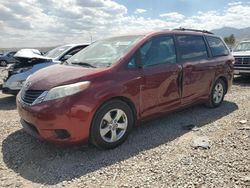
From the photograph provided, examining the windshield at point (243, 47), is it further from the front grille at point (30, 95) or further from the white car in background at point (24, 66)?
the front grille at point (30, 95)

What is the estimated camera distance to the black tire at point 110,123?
4.05m

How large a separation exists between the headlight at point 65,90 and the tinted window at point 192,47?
2276mm

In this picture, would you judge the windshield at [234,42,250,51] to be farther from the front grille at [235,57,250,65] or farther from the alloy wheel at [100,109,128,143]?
the alloy wheel at [100,109,128,143]

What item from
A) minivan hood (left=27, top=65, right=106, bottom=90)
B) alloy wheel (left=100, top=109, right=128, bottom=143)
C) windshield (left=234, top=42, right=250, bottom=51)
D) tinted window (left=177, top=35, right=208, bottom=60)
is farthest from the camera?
windshield (left=234, top=42, right=250, bottom=51)

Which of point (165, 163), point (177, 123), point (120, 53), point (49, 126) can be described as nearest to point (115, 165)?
point (165, 163)

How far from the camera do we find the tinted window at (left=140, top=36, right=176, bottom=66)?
475cm

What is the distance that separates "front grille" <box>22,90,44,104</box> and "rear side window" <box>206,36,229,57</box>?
3971 millimetres

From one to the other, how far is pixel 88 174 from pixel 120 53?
6.40 feet

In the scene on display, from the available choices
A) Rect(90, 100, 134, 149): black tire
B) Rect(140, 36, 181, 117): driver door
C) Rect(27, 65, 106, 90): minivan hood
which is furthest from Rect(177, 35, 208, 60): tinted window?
Rect(27, 65, 106, 90): minivan hood

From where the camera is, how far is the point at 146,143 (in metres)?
4.59

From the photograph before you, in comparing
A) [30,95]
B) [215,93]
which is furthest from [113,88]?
[215,93]

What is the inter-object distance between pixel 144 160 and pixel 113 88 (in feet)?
3.60

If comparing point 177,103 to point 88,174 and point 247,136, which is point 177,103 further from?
point 88,174

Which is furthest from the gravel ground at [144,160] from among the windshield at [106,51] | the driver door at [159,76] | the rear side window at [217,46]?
the rear side window at [217,46]
